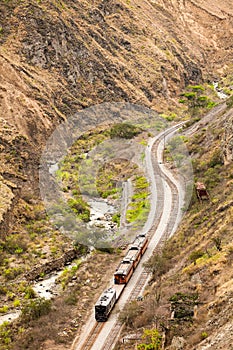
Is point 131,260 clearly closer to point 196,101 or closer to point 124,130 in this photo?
point 124,130

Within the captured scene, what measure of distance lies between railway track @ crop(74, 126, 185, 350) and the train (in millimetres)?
628

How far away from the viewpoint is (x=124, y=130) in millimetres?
68875

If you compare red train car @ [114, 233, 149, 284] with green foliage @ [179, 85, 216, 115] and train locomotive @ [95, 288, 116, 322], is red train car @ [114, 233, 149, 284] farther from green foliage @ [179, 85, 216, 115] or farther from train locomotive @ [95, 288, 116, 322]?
green foliage @ [179, 85, 216, 115]

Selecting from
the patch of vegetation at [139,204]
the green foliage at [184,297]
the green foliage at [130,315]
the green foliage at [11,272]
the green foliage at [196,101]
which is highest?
the green foliage at [196,101]

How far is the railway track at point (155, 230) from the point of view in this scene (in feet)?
84.2

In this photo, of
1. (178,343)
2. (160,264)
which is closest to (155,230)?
(160,264)

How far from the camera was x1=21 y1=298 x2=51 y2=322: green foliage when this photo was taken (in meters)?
29.1

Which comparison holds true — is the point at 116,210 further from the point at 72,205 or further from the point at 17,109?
the point at 17,109

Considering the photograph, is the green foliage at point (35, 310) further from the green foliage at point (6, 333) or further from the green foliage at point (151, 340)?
the green foliage at point (151, 340)

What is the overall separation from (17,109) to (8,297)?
26352 mm

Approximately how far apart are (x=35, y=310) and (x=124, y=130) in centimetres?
4209

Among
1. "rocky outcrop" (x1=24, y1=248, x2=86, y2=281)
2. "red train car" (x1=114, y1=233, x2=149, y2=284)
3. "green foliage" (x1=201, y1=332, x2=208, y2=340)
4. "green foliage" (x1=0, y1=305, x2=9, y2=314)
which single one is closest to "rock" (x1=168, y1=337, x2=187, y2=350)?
"green foliage" (x1=201, y1=332, x2=208, y2=340)

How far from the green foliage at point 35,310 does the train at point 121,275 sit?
3194 mm

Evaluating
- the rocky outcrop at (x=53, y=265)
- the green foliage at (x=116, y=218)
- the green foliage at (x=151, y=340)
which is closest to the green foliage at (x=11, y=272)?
the rocky outcrop at (x=53, y=265)
